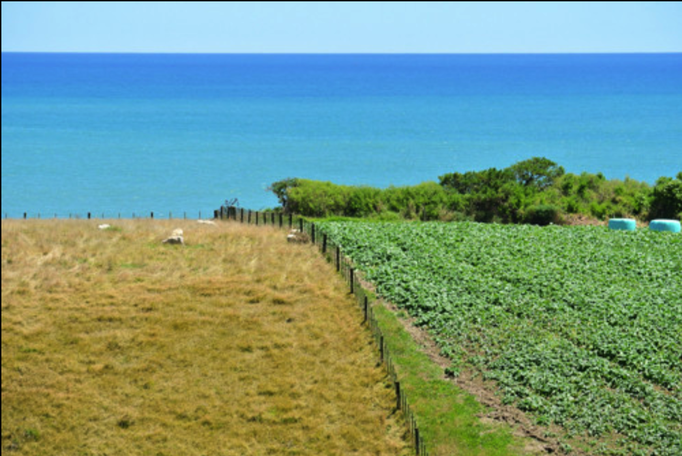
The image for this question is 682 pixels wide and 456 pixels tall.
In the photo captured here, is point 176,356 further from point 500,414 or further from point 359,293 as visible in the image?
point 500,414

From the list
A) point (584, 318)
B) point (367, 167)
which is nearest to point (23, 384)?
point (584, 318)

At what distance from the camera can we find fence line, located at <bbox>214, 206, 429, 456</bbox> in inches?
978

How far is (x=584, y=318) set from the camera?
3198cm

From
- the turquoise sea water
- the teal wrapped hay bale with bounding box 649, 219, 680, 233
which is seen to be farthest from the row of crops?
the turquoise sea water

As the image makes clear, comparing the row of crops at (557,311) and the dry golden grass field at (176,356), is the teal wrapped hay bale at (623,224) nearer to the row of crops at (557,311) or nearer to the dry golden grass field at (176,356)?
the row of crops at (557,311)

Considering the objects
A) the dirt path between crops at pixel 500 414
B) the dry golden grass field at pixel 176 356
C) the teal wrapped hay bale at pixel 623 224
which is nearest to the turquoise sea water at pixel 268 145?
the teal wrapped hay bale at pixel 623 224

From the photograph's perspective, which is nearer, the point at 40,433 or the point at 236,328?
the point at 40,433

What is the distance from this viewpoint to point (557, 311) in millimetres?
32812

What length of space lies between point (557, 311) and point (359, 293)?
8.99 m

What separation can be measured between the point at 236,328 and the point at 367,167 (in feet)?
280

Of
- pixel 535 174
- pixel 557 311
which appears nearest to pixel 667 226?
pixel 535 174

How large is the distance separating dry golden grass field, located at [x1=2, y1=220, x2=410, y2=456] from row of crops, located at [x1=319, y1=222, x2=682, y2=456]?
176 inches

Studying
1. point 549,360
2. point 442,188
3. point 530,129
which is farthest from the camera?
A: point 530,129

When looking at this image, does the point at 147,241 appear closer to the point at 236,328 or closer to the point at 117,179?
the point at 236,328
